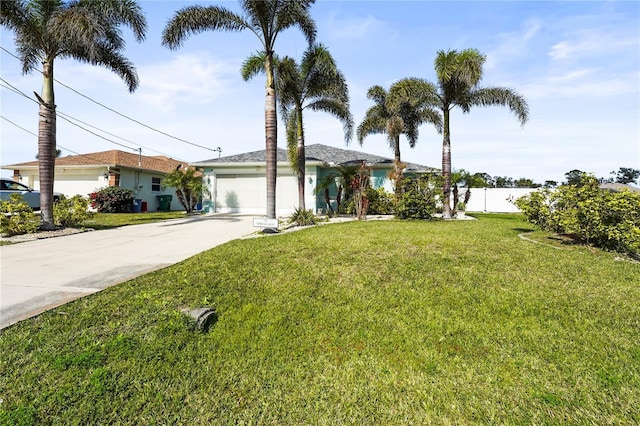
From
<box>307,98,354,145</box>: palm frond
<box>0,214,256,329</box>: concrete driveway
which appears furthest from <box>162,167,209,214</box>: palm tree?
<box>307,98,354,145</box>: palm frond

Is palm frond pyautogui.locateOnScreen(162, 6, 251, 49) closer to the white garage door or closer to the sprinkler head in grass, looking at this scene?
the white garage door

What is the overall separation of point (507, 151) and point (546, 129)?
14.8 feet

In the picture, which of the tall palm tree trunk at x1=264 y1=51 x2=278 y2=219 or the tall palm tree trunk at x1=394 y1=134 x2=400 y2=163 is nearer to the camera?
the tall palm tree trunk at x1=264 y1=51 x2=278 y2=219

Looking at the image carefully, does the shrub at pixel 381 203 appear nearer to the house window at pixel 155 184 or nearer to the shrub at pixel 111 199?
the shrub at pixel 111 199

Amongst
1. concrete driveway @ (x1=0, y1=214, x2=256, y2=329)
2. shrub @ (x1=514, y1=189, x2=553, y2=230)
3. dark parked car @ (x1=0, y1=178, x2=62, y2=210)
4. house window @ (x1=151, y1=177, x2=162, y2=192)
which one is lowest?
concrete driveway @ (x1=0, y1=214, x2=256, y2=329)

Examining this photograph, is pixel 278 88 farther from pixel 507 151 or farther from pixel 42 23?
pixel 507 151

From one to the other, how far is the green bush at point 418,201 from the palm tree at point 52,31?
11.5 meters

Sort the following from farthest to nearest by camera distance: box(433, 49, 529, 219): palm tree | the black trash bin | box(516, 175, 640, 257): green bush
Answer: the black trash bin, box(433, 49, 529, 219): palm tree, box(516, 175, 640, 257): green bush

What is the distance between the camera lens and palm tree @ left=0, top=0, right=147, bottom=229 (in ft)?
30.3

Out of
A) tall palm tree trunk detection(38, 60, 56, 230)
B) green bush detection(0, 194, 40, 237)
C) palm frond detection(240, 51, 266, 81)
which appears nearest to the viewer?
green bush detection(0, 194, 40, 237)

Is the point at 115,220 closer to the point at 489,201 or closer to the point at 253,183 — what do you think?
the point at 253,183

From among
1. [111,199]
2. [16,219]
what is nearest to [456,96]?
[16,219]

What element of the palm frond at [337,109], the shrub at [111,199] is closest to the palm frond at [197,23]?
the palm frond at [337,109]

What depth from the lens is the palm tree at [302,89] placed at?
531 inches
